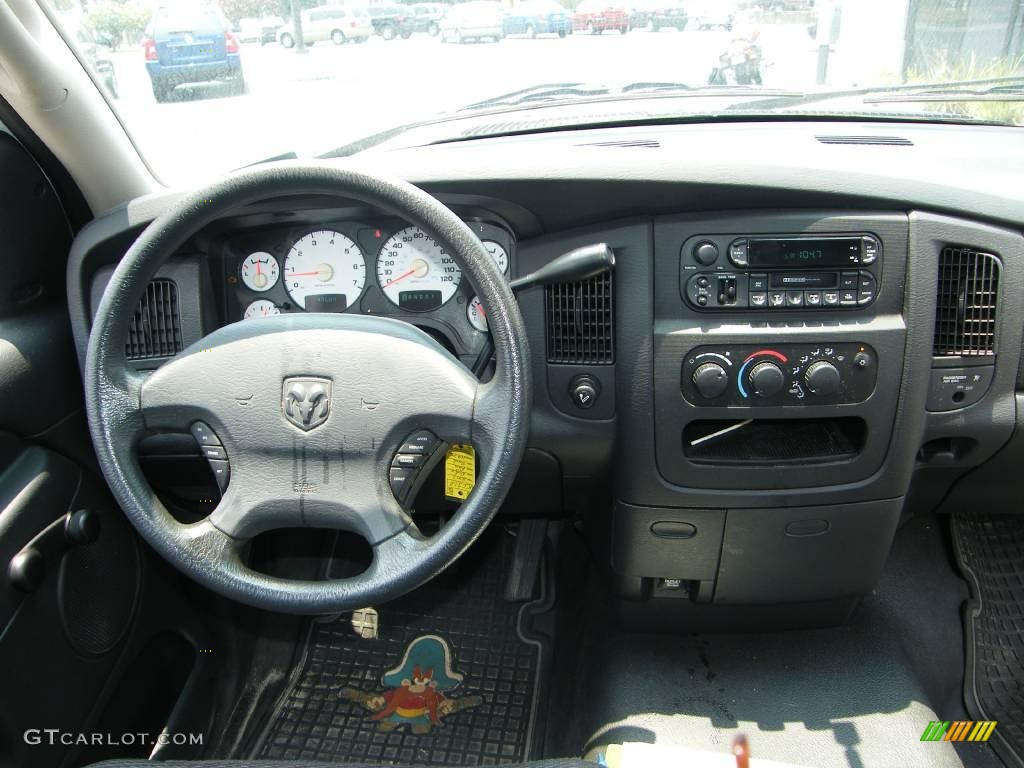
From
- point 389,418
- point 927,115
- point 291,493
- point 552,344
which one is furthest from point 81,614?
point 927,115

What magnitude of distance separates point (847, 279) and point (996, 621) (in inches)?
48.4

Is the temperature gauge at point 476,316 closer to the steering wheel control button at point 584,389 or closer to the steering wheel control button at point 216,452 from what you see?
the steering wheel control button at point 584,389

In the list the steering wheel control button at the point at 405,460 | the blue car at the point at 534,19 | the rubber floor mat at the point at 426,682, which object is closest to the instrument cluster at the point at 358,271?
the steering wheel control button at the point at 405,460

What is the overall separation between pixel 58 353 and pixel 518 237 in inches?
40.0

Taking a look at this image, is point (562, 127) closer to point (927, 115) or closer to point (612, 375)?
point (612, 375)

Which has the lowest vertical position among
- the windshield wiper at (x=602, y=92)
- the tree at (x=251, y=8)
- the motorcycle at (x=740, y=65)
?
the windshield wiper at (x=602, y=92)

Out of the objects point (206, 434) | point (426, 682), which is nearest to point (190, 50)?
point (206, 434)

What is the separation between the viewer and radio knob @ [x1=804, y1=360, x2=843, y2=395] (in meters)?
1.56

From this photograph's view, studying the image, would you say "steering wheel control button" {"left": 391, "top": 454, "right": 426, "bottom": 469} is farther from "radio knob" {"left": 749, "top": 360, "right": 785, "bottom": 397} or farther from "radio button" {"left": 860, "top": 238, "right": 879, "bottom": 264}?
"radio button" {"left": 860, "top": 238, "right": 879, "bottom": 264}

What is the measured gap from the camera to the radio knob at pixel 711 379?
1.57 metres

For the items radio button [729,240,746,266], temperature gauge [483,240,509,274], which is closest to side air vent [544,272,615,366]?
temperature gauge [483,240,509,274]

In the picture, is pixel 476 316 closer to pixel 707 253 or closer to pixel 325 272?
pixel 325 272

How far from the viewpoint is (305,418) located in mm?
1298

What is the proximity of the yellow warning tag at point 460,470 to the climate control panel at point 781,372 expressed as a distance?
1.55ft
